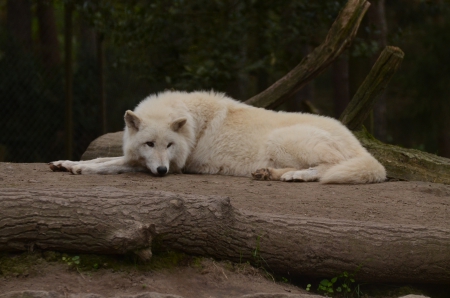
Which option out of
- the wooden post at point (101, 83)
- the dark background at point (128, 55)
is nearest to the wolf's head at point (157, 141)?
the dark background at point (128, 55)

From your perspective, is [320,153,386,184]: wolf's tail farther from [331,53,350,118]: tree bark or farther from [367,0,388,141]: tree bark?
[331,53,350,118]: tree bark

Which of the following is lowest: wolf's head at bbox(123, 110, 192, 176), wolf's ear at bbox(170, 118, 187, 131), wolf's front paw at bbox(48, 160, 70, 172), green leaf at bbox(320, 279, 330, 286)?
green leaf at bbox(320, 279, 330, 286)

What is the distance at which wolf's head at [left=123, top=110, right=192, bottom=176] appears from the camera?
18.0 feet

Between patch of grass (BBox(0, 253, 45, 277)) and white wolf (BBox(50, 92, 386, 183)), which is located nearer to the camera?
patch of grass (BBox(0, 253, 45, 277))

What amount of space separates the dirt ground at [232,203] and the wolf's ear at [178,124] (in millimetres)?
489

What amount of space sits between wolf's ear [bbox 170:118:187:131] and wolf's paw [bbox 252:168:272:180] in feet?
2.81

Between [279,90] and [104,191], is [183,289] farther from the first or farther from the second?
[279,90]

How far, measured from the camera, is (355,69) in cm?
1007

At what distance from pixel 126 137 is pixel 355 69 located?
18.2 ft

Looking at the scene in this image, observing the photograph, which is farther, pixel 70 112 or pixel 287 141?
pixel 70 112

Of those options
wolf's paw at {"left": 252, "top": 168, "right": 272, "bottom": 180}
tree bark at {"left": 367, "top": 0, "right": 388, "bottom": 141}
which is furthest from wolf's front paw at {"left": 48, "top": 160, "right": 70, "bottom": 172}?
tree bark at {"left": 367, "top": 0, "right": 388, "bottom": 141}

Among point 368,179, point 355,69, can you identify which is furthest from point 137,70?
point 368,179

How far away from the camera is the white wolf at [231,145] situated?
18.0 feet

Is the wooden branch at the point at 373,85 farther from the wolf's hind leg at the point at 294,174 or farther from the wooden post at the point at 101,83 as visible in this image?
the wooden post at the point at 101,83
